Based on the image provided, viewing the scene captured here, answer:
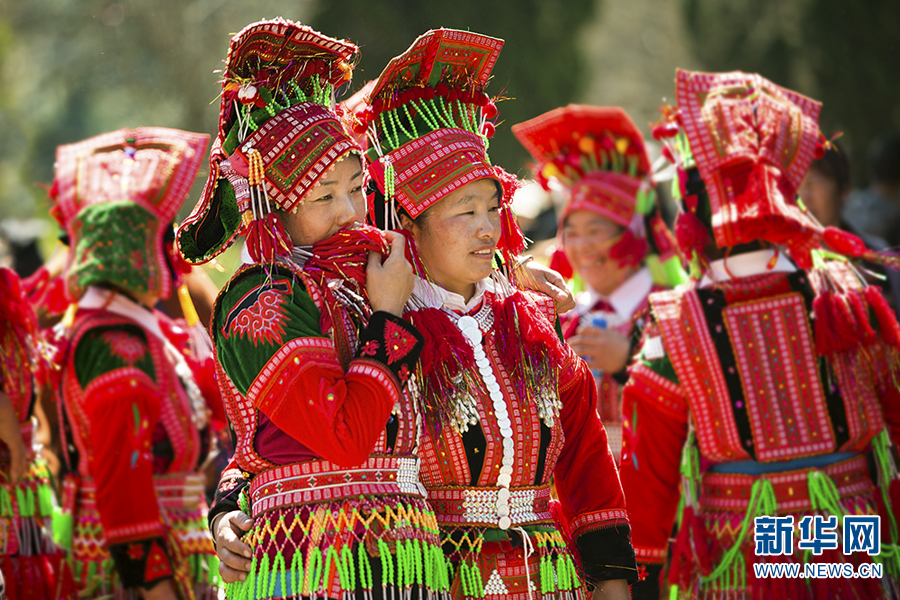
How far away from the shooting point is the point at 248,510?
2.81 m

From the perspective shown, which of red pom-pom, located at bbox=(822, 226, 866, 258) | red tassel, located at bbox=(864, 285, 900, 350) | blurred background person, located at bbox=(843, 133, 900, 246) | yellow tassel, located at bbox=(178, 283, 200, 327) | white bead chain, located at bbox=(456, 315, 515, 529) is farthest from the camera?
blurred background person, located at bbox=(843, 133, 900, 246)

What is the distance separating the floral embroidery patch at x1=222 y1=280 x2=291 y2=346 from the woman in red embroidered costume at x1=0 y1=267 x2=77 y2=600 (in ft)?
8.08

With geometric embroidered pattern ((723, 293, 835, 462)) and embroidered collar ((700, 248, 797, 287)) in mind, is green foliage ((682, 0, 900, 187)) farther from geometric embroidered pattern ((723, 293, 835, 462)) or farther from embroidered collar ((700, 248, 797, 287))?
geometric embroidered pattern ((723, 293, 835, 462))

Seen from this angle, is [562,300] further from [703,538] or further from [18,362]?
[18,362]

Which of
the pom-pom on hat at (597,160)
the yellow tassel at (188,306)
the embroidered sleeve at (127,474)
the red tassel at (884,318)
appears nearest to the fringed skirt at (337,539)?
the yellow tassel at (188,306)

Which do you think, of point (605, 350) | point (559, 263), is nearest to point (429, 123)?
point (559, 263)

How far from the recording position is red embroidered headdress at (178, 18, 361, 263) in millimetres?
2648

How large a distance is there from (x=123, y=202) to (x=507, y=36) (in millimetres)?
6314

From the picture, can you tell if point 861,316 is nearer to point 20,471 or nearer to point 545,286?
point 545,286

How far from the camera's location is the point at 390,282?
8.49ft

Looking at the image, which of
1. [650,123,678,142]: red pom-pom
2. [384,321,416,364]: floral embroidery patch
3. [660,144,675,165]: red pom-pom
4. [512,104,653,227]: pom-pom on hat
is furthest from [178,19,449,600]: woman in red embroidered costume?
[512,104,653,227]: pom-pom on hat

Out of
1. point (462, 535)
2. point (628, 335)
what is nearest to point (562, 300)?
point (462, 535)

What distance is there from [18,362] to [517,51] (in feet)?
31.4

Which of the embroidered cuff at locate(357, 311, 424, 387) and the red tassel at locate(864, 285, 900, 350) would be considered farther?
the red tassel at locate(864, 285, 900, 350)
